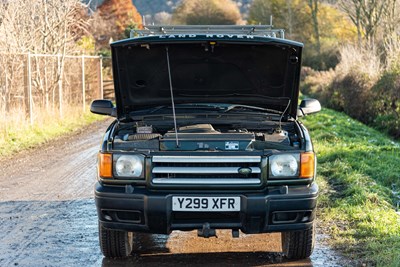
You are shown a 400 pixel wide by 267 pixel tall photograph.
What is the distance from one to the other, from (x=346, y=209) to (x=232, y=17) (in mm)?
50806

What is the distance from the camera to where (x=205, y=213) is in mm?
5348

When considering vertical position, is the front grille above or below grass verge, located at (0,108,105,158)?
above

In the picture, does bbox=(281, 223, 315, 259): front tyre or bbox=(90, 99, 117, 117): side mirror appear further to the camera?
bbox=(90, 99, 117, 117): side mirror

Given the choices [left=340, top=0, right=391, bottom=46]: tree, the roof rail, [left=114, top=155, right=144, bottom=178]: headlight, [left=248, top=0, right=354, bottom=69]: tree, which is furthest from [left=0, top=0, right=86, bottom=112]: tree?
[left=248, top=0, right=354, bottom=69]: tree

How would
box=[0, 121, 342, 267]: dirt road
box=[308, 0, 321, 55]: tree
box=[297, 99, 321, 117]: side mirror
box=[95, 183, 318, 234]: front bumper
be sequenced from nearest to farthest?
box=[95, 183, 318, 234]: front bumper
box=[0, 121, 342, 267]: dirt road
box=[297, 99, 321, 117]: side mirror
box=[308, 0, 321, 55]: tree

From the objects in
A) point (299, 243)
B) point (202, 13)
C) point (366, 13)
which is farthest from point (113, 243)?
point (202, 13)

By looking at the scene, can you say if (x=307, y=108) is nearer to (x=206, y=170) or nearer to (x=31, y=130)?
(x=206, y=170)

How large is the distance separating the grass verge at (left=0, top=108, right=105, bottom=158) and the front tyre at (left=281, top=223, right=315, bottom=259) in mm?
8081

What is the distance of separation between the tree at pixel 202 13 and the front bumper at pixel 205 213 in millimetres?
49348

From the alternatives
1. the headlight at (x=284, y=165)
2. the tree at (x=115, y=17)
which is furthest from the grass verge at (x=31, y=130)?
the tree at (x=115, y=17)

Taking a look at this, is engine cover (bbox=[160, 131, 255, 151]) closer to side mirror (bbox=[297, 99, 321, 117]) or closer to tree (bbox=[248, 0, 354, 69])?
side mirror (bbox=[297, 99, 321, 117])

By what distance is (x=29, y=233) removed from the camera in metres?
6.86

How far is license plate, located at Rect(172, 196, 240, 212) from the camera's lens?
5.26 metres

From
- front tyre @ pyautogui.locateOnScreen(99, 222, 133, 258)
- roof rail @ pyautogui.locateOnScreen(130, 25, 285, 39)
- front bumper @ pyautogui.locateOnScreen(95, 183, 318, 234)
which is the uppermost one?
roof rail @ pyautogui.locateOnScreen(130, 25, 285, 39)
